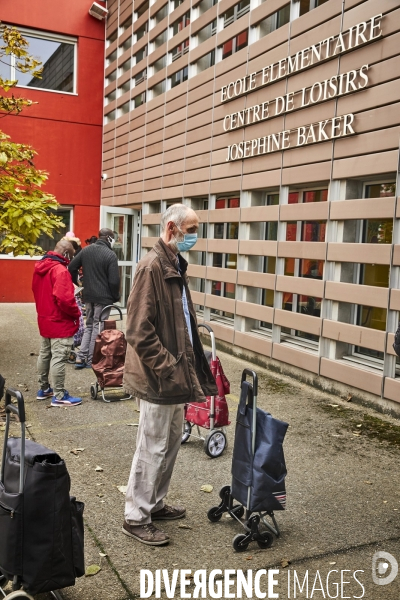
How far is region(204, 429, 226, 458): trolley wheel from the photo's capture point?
17.9 ft

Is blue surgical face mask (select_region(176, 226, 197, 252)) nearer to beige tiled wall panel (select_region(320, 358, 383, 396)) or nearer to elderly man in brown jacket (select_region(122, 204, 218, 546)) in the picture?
elderly man in brown jacket (select_region(122, 204, 218, 546))

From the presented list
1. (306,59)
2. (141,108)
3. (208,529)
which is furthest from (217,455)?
(141,108)

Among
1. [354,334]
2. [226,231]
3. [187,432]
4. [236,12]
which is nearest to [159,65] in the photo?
[236,12]

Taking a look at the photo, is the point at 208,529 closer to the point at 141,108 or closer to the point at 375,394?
the point at 375,394

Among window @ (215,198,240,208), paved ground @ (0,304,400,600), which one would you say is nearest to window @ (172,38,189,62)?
window @ (215,198,240,208)

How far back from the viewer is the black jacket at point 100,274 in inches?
353

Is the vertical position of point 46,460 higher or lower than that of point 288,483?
higher

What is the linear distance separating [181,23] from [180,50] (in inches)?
22.5

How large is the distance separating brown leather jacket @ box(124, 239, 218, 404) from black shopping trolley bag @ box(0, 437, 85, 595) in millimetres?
908

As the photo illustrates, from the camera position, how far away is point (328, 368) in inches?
310

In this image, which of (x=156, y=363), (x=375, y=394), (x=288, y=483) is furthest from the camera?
(x=375, y=394)

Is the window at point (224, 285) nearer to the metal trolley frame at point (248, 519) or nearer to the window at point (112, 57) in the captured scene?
the metal trolley frame at point (248, 519)

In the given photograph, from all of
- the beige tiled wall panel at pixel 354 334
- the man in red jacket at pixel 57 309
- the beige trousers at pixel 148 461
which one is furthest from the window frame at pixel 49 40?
the beige trousers at pixel 148 461

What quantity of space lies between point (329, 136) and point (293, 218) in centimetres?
126
